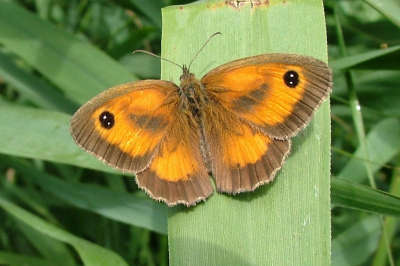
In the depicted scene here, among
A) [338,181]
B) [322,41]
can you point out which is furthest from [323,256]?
[322,41]

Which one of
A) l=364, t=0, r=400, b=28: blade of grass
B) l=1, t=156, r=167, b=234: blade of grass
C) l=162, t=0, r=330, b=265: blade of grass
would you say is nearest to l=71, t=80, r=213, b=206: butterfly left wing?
l=162, t=0, r=330, b=265: blade of grass

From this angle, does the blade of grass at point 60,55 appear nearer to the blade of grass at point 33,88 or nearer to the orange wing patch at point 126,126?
the blade of grass at point 33,88

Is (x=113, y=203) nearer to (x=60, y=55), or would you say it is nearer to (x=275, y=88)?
(x=60, y=55)

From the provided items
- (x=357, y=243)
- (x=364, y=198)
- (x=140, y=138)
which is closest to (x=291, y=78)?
(x=364, y=198)

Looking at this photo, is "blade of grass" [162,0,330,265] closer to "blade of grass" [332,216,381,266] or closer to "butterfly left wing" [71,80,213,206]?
"butterfly left wing" [71,80,213,206]

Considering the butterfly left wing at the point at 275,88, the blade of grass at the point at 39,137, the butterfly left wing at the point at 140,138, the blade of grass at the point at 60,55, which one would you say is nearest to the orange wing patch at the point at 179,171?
the butterfly left wing at the point at 140,138
